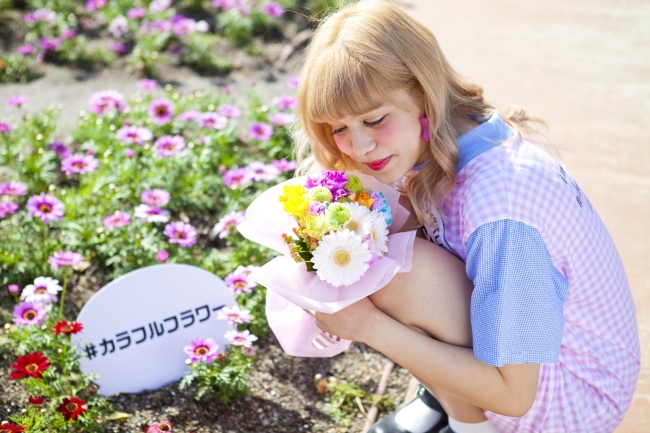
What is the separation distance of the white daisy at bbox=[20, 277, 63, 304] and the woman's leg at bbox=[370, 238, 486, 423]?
100 centimetres

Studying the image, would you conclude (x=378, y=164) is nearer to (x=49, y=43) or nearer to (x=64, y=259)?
(x=64, y=259)

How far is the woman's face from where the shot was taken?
1664 mm

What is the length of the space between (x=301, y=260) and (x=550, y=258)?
22.6 inches

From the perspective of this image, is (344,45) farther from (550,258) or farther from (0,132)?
(0,132)

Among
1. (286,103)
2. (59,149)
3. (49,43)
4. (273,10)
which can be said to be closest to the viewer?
(59,149)

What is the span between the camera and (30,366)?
178cm

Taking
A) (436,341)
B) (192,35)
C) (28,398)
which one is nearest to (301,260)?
(436,341)

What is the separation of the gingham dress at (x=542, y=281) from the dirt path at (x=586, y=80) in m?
0.42

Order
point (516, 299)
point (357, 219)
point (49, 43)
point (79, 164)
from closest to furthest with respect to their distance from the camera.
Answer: point (516, 299) → point (357, 219) → point (79, 164) → point (49, 43)

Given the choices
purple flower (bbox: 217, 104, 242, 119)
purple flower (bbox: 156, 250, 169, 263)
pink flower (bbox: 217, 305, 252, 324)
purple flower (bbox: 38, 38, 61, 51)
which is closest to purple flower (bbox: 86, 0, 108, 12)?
purple flower (bbox: 38, 38, 61, 51)

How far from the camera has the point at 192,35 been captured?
413 cm

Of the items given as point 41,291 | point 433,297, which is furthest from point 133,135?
point 433,297

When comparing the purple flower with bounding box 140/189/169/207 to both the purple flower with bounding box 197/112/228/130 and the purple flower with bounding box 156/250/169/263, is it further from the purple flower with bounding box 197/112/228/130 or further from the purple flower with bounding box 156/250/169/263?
the purple flower with bounding box 197/112/228/130

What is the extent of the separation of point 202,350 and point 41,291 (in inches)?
21.0
